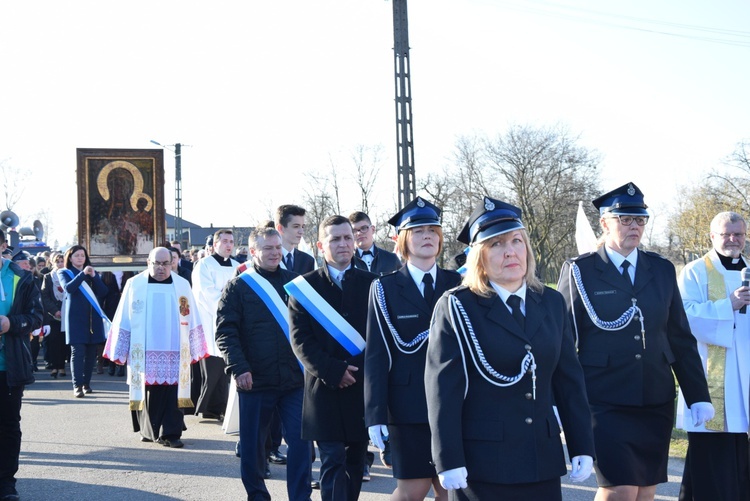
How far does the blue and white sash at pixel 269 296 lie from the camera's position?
6.36 m

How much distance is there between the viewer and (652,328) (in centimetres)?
502

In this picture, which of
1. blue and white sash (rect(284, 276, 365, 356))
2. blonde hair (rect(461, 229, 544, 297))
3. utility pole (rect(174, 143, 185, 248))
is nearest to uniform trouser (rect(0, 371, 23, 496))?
blue and white sash (rect(284, 276, 365, 356))

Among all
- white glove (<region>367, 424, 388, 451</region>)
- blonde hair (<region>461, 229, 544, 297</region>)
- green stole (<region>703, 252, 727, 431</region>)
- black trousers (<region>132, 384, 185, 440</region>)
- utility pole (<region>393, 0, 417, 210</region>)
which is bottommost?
black trousers (<region>132, 384, 185, 440</region>)

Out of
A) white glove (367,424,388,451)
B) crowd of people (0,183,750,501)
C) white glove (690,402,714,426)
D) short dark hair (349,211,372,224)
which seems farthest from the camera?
short dark hair (349,211,372,224)

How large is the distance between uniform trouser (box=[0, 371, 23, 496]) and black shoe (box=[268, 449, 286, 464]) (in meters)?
2.34

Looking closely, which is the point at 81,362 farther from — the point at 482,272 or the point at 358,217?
the point at 482,272

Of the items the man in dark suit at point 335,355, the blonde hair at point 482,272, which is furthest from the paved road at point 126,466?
the blonde hair at point 482,272

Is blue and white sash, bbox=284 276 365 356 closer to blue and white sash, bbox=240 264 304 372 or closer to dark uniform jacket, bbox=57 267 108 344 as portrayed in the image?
blue and white sash, bbox=240 264 304 372

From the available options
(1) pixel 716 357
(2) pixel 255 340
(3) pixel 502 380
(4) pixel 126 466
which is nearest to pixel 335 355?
(2) pixel 255 340

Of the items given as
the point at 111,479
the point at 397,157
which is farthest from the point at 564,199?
the point at 111,479

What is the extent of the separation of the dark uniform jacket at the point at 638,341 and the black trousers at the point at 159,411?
5.35 metres

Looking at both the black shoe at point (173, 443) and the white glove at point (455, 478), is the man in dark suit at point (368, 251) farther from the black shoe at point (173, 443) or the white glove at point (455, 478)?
the white glove at point (455, 478)

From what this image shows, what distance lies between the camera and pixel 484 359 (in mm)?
3584

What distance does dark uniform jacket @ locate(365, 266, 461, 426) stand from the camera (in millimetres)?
4652
